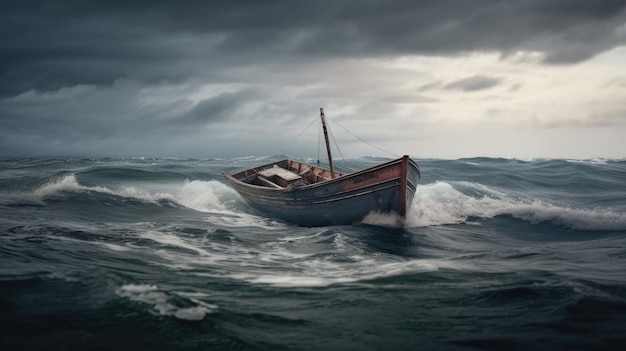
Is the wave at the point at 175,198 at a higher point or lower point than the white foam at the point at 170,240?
higher

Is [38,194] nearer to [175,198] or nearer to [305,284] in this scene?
[175,198]

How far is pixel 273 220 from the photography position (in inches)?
864

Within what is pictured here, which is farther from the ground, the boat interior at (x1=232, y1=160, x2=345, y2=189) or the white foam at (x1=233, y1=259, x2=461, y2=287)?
the boat interior at (x1=232, y1=160, x2=345, y2=189)

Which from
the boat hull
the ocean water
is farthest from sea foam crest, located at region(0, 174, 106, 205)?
the boat hull

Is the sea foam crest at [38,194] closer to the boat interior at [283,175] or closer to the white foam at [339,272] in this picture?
the boat interior at [283,175]

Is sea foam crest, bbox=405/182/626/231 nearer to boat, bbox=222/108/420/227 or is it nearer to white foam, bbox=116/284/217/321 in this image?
boat, bbox=222/108/420/227

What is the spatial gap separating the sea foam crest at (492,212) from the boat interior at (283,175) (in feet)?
22.4

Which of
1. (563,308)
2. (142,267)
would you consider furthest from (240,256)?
(563,308)

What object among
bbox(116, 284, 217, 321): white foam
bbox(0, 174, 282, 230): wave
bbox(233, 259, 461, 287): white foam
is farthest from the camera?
bbox(0, 174, 282, 230): wave

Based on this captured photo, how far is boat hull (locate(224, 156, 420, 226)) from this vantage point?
16.9m

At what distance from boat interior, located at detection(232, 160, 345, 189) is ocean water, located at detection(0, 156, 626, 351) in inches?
221

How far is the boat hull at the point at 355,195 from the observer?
1691 centimetres

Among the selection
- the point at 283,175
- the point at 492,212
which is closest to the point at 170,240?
the point at 283,175

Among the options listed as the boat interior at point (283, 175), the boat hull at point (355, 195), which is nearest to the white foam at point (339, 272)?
the boat hull at point (355, 195)
